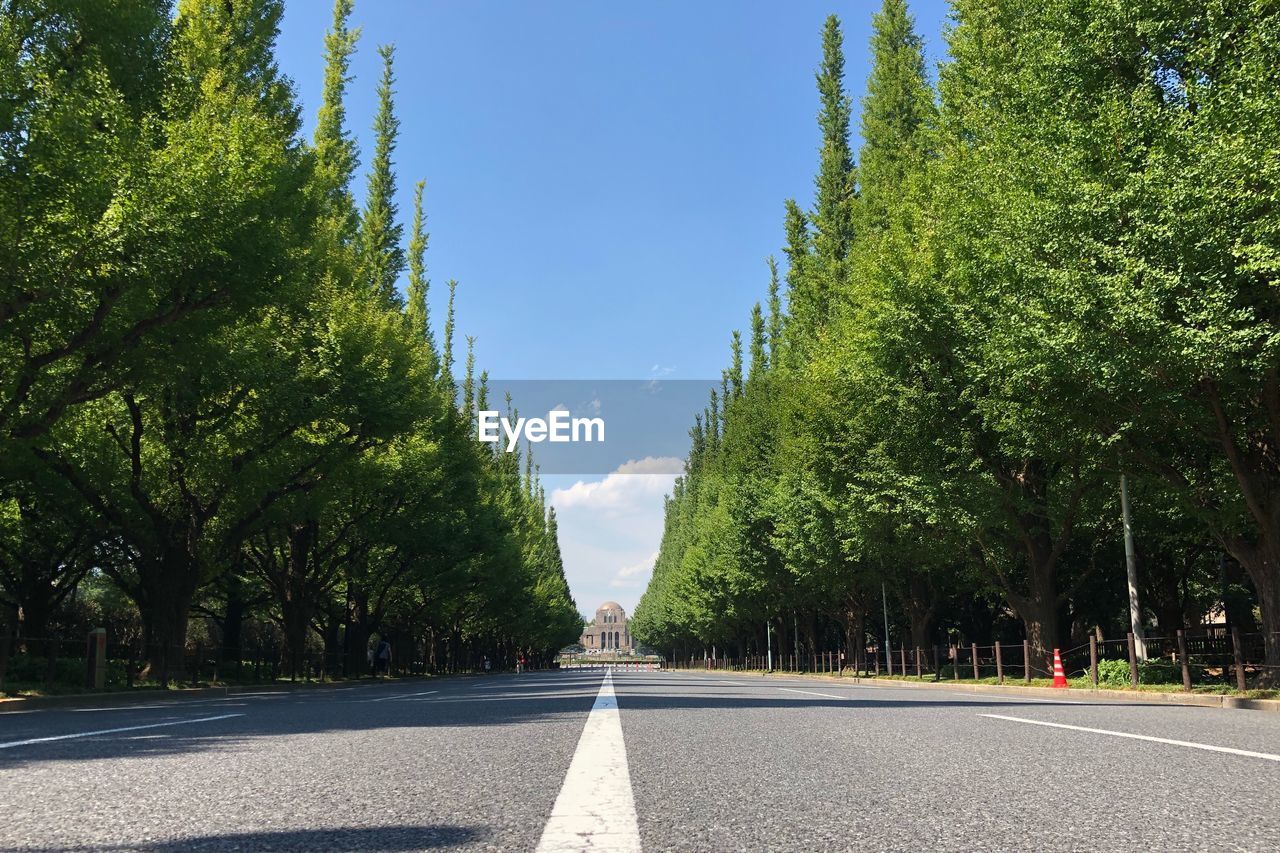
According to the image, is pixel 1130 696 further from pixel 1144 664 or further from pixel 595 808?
pixel 595 808

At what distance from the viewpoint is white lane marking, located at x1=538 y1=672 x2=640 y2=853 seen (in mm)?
3004

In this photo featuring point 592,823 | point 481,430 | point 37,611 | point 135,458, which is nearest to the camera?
point 592,823

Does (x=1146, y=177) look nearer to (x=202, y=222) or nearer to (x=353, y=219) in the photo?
(x=202, y=222)

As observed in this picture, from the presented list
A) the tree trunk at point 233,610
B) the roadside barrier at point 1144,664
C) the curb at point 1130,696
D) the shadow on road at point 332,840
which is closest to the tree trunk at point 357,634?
the tree trunk at point 233,610

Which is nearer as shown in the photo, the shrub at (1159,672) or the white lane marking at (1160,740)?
the white lane marking at (1160,740)

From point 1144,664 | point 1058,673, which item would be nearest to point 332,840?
point 1144,664

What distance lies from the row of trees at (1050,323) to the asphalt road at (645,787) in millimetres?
7686

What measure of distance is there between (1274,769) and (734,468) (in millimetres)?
46243

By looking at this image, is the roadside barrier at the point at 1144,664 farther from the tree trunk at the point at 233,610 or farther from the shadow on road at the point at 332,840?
the tree trunk at the point at 233,610

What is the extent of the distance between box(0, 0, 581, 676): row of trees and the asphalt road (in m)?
9.25

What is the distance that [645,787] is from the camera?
14.3 feet

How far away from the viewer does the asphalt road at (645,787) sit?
3193 mm

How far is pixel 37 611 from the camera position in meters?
31.2

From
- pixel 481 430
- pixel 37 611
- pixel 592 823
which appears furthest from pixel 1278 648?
pixel 481 430
